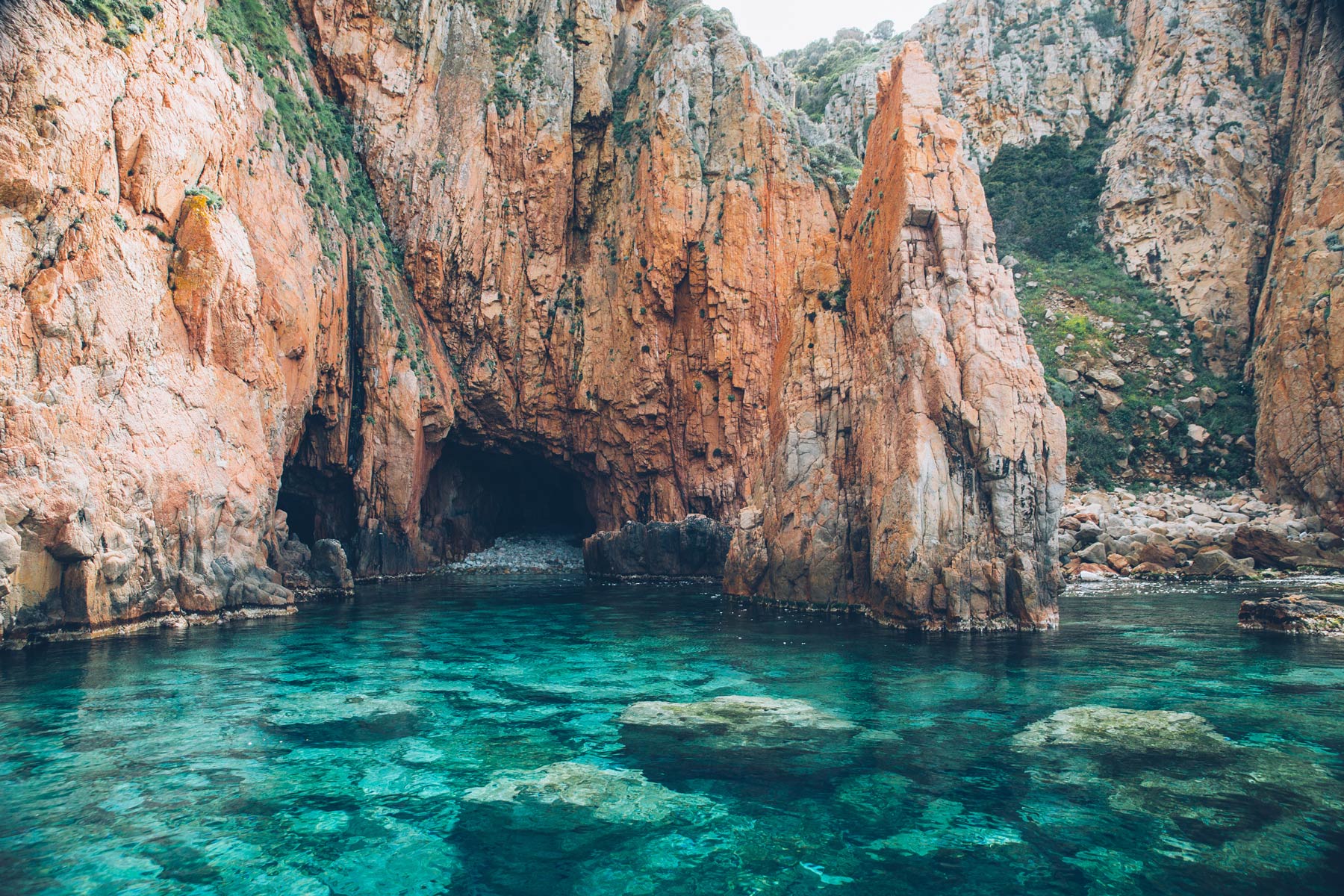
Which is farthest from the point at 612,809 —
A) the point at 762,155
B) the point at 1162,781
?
the point at 762,155

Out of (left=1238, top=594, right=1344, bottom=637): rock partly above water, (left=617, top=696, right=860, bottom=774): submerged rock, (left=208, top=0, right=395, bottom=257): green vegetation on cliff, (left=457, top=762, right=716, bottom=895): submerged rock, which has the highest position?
(left=208, top=0, right=395, bottom=257): green vegetation on cliff

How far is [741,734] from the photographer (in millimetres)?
10281

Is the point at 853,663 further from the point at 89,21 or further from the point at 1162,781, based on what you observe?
the point at 89,21

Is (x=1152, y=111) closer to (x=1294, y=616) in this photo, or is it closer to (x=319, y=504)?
(x=1294, y=616)

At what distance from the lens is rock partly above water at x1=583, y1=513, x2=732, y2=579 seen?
36594 millimetres

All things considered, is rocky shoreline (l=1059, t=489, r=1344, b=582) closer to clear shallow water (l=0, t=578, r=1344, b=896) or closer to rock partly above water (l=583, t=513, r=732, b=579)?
rock partly above water (l=583, t=513, r=732, b=579)

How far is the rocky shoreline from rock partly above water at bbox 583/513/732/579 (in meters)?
14.2

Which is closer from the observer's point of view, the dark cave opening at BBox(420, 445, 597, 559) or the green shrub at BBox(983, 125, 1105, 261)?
the dark cave opening at BBox(420, 445, 597, 559)

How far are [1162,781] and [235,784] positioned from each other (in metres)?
9.49

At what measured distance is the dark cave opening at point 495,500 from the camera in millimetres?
43844

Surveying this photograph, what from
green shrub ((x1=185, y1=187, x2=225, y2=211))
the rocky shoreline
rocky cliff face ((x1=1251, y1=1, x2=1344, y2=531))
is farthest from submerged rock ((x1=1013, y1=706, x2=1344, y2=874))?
rocky cliff face ((x1=1251, y1=1, x2=1344, y2=531))

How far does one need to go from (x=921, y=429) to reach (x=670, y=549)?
19.3m

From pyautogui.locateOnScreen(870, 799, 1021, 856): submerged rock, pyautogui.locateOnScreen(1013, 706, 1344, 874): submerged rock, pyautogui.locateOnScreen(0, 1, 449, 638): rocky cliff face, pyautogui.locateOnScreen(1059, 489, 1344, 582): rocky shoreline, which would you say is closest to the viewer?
pyautogui.locateOnScreen(1013, 706, 1344, 874): submerged rock

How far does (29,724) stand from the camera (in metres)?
10.5
